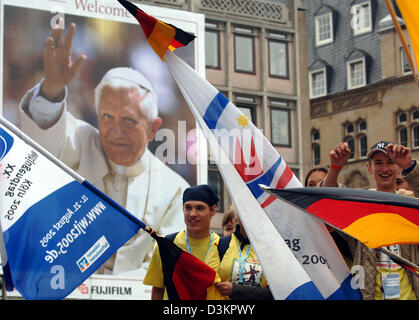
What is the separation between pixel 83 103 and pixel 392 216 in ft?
86.2

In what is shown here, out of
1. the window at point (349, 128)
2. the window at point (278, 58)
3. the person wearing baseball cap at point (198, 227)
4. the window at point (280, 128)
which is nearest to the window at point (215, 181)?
the window at point (280, 128)

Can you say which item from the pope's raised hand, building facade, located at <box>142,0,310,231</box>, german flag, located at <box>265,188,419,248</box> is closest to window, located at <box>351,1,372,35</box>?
building facade, located at <box>142,0,310,231</box>

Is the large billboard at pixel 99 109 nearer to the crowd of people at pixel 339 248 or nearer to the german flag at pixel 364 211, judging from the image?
the crowd of people at pixel 339 248

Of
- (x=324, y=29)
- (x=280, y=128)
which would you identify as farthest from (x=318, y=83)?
(x=280, y=128)

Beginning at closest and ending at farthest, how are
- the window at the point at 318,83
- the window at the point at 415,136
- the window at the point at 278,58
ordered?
the window at the point at 278,58 < the window at the point at 415,136 < the window at the point at 318,83

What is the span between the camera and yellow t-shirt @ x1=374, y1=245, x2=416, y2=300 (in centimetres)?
596

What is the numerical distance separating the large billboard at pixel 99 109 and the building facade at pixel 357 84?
39.9ft

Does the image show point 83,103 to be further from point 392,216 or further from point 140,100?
point 392,216

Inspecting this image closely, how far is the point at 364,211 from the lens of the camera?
5.28 m

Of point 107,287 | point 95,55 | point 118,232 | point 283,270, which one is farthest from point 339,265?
point 95,55

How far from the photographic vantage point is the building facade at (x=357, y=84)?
4338 centimetres

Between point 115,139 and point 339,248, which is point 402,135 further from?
point 339,248

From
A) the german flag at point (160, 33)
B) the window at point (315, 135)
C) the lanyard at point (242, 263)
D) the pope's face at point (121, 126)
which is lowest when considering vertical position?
the lanyard at point (242, 263)

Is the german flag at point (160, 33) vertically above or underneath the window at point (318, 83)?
underneath
